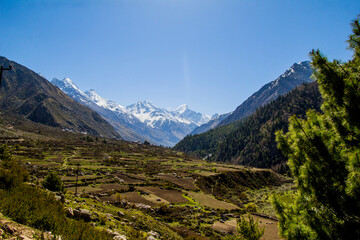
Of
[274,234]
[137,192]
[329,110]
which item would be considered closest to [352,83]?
[329,110]

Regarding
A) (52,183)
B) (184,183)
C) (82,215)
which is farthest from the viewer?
(184,183)

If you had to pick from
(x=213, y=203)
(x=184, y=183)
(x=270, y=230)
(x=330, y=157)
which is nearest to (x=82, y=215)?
(x=330, y=157)

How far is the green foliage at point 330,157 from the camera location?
6102 millimetres

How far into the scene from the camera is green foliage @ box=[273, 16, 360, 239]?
20.0ft

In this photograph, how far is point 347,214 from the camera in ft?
22.2

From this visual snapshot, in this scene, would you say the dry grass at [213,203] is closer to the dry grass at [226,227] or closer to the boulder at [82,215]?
the dry grass at [226,227]

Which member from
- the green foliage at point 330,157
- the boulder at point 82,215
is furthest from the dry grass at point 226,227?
the green foliage at point 330,157

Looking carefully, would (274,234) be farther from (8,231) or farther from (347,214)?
(8,231)

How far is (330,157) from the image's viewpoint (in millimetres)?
7035

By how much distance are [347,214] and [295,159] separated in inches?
95.1

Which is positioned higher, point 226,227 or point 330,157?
point 330,157

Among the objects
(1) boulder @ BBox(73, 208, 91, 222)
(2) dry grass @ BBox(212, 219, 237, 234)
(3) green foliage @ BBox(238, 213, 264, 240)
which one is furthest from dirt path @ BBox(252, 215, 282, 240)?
(1) boulder @ BBox(73, 208, 91, 222)

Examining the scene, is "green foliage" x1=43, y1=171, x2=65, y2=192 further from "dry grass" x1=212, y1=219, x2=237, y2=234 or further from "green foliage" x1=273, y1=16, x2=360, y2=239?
"green foliage" x1=273, y1=16, x2=360, y2=239

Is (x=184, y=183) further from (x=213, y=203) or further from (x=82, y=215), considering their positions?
(x=82, y=215)
